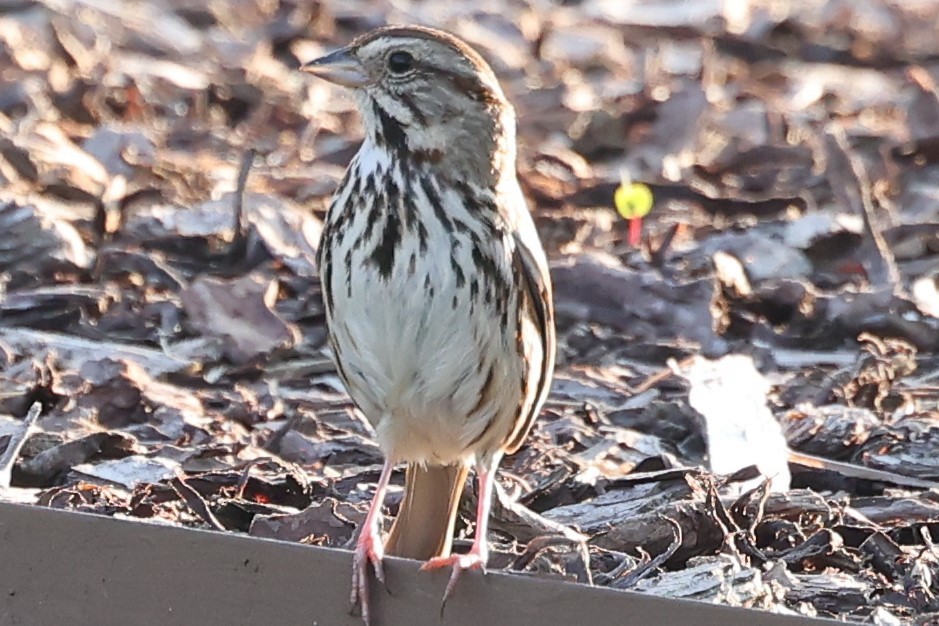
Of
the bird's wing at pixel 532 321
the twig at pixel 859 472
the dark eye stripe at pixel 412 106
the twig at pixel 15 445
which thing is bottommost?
the twig at pixel 15 445

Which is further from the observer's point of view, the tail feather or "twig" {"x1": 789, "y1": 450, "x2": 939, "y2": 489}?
"twig" {"x1": 789, "y1": 450, "x2": 939, "y2": 489}

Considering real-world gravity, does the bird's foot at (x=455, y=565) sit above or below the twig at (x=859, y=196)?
below

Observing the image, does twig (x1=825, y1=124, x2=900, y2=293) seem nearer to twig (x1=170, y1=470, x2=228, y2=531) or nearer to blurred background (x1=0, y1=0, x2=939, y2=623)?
blurred background (x1=0, y1=0, x2=939, y2=623)

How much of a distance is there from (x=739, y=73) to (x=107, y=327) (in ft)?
14.3

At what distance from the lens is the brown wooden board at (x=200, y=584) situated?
373 centimetres

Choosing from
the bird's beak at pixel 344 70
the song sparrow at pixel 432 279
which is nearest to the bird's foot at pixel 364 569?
the song sparrow at pixel 432 279

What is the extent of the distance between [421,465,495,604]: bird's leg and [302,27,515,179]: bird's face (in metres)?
0.77

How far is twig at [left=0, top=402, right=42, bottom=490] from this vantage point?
4.95m

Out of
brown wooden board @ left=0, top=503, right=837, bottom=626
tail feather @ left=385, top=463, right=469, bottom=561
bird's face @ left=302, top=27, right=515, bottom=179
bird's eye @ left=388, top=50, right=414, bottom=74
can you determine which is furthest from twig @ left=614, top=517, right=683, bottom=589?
bird's eye @ left=388, top=50, right=414, bottom=74

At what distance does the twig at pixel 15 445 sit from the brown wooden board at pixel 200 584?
0.98 m

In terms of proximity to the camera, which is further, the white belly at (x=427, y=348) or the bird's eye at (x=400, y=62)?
the bird's eye at (x=400, y=62)

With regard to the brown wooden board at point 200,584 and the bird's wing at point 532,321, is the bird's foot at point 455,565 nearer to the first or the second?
the brown wooden board at point 200,584

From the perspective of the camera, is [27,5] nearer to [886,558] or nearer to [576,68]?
[576,68]

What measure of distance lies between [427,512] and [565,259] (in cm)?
235
